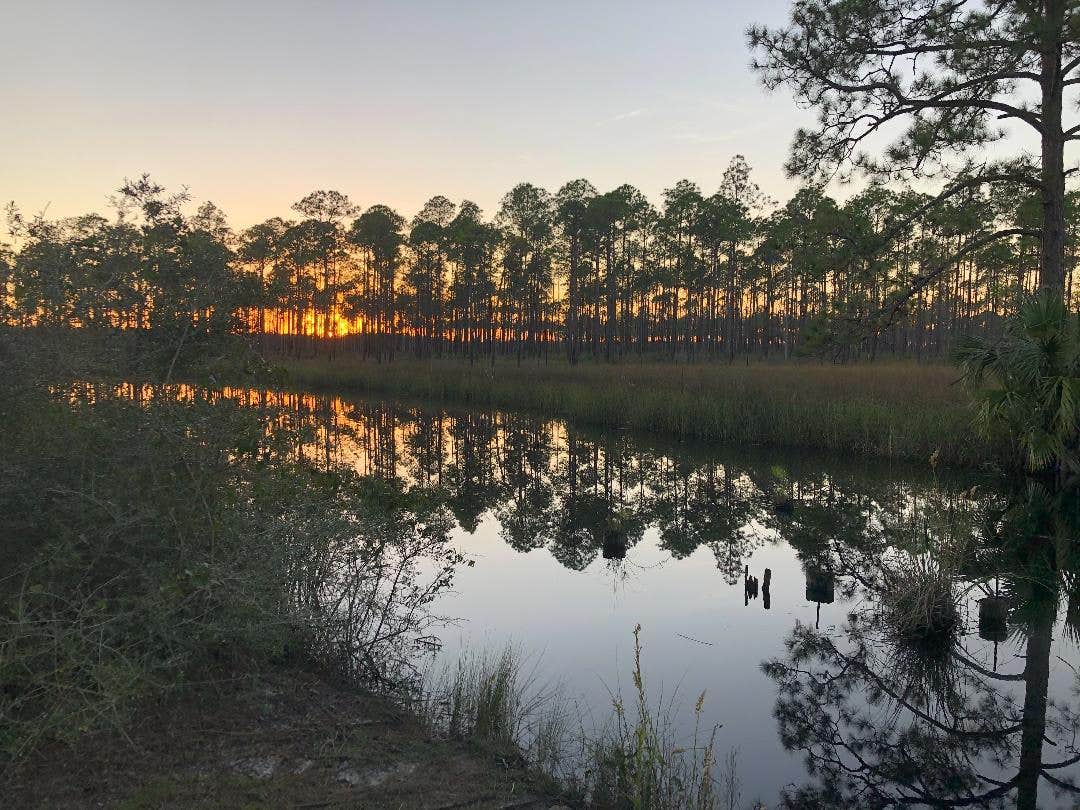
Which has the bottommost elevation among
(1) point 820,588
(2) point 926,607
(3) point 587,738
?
(3) point 587,738

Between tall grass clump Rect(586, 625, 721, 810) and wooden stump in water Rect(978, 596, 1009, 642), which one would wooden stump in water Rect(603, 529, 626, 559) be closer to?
wooden stump in water Rect(978, 596, 1009, 642)

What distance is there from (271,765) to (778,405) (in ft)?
61.2

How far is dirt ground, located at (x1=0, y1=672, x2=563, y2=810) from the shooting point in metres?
3.78

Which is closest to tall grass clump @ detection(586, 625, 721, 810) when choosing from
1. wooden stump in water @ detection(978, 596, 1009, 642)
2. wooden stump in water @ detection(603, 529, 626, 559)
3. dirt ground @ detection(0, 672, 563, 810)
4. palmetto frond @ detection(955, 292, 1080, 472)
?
dirt ground @ detection(0, 672, 563, 810)

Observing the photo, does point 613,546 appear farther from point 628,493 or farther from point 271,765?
point 271,765

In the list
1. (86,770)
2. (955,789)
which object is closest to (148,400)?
(86,770)

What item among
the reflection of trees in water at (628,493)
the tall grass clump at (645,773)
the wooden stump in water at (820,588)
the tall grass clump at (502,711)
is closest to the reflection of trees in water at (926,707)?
the wooden stump in water at (820,588)

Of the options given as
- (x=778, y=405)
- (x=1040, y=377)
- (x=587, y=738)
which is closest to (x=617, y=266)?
(x=778, y=405)

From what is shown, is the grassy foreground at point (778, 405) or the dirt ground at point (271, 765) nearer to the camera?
the dirt ground at point (271, 765)

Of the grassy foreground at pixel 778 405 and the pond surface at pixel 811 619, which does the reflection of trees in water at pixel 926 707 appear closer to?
the pond surface at pixel 811 619

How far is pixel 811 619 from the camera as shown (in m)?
8.02

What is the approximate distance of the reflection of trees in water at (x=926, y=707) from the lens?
192 inches

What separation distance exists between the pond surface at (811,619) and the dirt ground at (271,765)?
5.13ft

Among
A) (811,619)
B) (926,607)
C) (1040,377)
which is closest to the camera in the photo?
(926,607)
